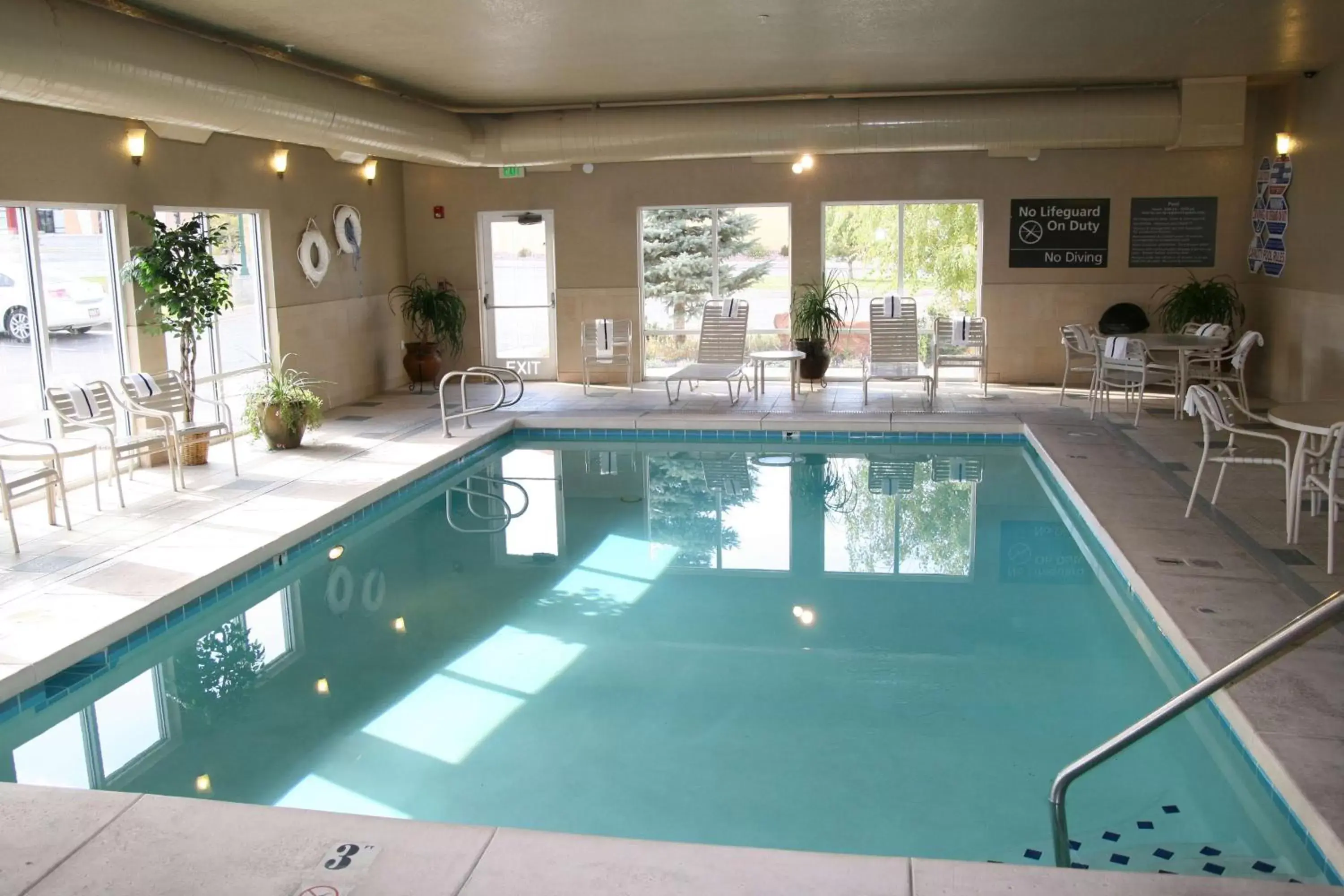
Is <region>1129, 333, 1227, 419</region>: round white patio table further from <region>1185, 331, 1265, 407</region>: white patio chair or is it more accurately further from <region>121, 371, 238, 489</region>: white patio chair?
<region>121, 371, 238, 489</region>: white patio chair

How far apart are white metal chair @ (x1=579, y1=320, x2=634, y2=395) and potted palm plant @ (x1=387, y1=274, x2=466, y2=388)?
1410 mm

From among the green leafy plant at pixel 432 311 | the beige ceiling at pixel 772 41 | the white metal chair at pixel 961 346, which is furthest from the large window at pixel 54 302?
the white metal chair at pixel 961 346

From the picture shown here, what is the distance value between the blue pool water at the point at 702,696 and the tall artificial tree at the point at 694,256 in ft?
18.2

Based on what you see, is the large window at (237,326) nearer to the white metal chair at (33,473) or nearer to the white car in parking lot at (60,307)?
the white car in parking lot at (60,307)

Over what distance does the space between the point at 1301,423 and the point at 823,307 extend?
6.81m

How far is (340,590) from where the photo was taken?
6254 mm

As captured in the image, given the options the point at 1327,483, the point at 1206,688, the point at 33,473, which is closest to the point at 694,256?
the point at 33,473

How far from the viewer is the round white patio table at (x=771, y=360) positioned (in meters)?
11.0

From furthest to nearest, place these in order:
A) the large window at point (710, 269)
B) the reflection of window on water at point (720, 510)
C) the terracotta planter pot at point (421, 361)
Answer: the large window at point (710, 269) → the terracotta planter pot at point (421, 361) → the reflection of window on water at point (720, 510)

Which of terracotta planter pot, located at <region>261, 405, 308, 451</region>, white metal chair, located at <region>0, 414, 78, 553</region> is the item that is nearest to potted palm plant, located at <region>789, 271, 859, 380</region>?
terracotta planter pot, located at <region>261, 405, 308, 451</region>

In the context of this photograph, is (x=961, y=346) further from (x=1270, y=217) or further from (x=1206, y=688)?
(x=1206, y=688)

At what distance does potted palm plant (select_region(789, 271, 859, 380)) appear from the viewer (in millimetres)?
11859

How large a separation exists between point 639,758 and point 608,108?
7.38 meters

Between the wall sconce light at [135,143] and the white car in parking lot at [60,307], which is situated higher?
the wall sconce light at [135,143]
